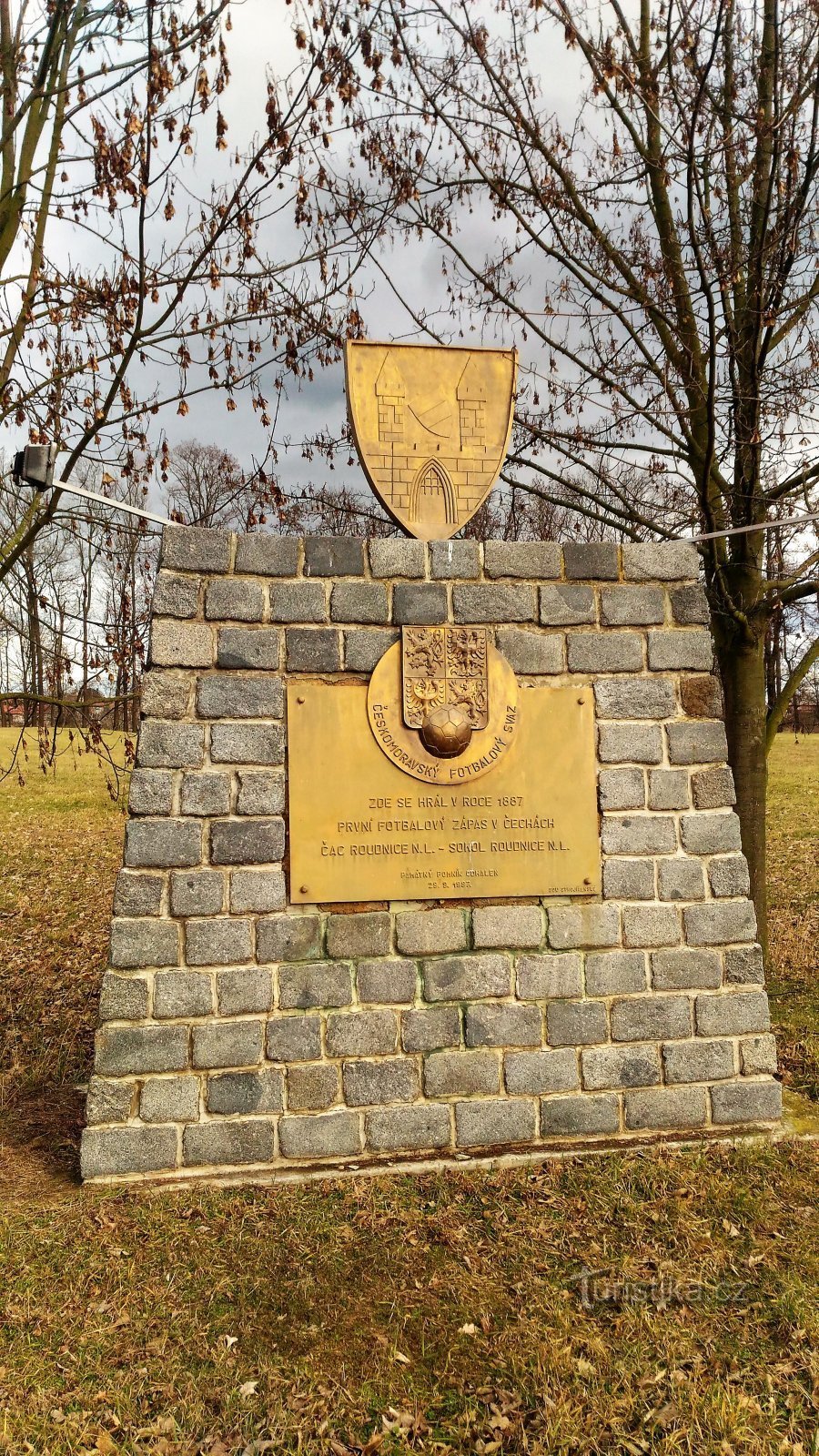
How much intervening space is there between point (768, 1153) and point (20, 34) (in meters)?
6.69

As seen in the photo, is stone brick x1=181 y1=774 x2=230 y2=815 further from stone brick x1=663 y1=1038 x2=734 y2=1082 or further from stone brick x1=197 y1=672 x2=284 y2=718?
stone brick x1=663 y1=1038 x2=734 y2=1082

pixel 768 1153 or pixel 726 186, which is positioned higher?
pixel 726 186

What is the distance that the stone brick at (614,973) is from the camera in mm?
3816

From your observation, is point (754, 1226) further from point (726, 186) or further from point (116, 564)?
point (726, 186)

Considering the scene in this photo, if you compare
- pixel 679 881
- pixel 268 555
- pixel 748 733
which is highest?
pixel 268 555

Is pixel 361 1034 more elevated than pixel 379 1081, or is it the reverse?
pixel 361 1034

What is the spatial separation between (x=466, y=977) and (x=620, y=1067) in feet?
2.54

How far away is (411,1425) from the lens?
94.4 inches

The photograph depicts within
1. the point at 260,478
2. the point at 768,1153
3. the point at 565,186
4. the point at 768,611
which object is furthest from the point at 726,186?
the point at 768,1153

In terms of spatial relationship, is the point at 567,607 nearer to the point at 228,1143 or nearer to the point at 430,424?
the point at 430,424

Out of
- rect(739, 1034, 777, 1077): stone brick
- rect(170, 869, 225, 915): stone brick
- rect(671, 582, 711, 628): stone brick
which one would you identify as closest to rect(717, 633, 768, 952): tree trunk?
rect(671, 582, 711, 628): stone brick

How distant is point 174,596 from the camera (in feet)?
11.9

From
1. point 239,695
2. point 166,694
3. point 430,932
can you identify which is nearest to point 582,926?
point 430,932

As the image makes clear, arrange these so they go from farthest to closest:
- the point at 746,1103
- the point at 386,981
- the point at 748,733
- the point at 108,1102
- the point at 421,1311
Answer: the point at 748,733, the point at 746,1103, the point at 386,981, the point at 108,1102, the point at 421,1311
